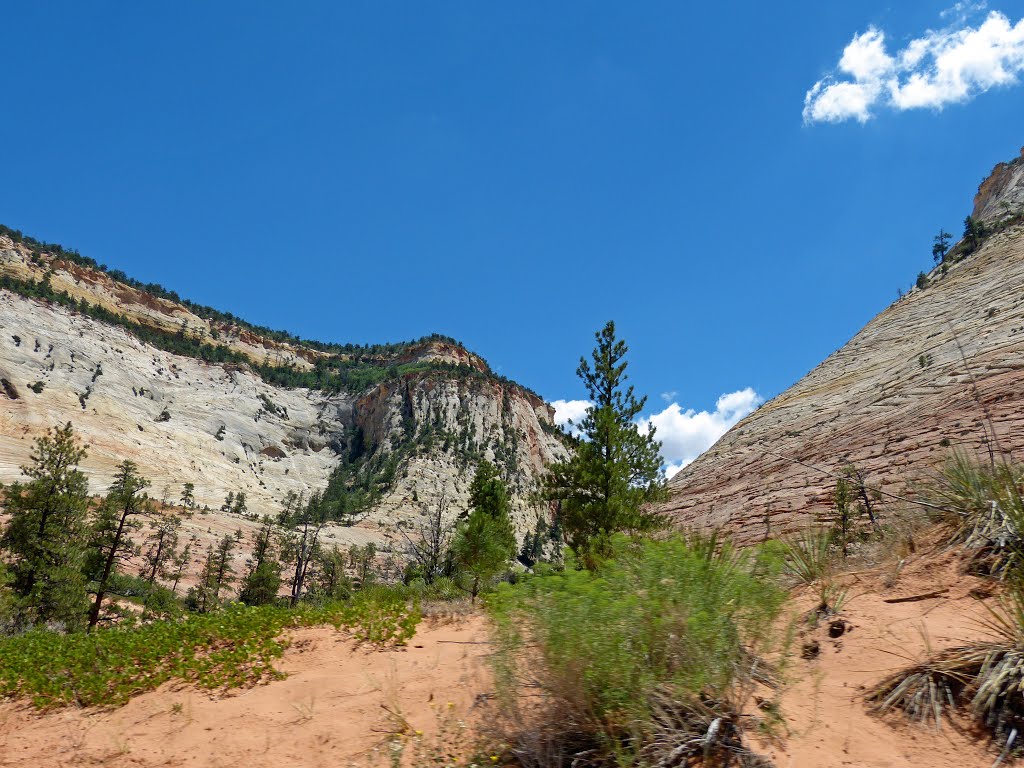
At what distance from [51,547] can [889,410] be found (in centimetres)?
3488

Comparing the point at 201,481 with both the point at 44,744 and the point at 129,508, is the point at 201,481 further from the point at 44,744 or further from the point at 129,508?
the point at 44,744

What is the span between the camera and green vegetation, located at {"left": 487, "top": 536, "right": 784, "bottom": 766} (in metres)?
3.53

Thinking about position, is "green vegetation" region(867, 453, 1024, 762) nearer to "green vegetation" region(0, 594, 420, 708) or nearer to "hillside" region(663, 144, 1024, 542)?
"green vegetation" region(0, 594, 420, 708)

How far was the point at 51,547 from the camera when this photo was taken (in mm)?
22281

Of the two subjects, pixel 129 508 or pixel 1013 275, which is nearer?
pixel 129 508

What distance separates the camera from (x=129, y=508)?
2472 cm

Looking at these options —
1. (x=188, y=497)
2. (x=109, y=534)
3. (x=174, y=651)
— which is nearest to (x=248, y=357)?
(x=188, y=497)

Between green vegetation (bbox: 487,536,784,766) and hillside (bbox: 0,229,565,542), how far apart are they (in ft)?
207

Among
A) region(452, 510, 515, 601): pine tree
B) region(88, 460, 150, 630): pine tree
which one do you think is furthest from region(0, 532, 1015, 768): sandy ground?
region(88, 460, 150, 630): pine tree

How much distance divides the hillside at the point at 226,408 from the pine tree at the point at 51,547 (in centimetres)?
3881

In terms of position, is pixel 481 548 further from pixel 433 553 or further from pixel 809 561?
pixel 809 561

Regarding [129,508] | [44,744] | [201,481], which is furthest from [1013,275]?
[201,481]

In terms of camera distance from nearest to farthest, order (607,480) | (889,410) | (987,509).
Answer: (987,509), (607,480), (889,410)

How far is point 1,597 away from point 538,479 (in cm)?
1785
